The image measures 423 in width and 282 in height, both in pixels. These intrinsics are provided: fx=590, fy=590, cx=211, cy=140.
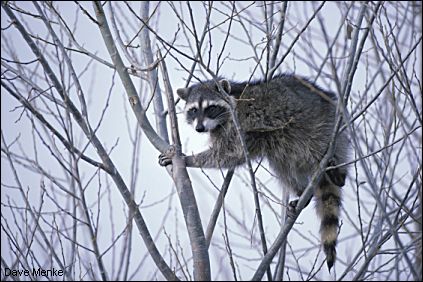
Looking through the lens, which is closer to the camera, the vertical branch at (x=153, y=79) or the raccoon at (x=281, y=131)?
the vertical branch at (x=153, y=79)

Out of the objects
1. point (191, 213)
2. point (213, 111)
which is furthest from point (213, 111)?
point (191, 213)

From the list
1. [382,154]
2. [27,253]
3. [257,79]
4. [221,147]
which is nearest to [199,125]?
[221,147]

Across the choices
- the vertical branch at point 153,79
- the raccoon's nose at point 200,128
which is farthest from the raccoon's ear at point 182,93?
the vertical branch at point 153,79

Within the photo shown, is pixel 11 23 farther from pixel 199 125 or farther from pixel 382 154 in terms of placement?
pixel 382 154

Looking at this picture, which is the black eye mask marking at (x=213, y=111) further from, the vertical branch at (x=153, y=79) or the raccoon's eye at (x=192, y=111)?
the vertical branch at (x=153, y=79)

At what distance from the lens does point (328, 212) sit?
4590mm

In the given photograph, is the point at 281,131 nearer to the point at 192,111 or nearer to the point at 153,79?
the point at 192,111

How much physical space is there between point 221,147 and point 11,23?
230 cm

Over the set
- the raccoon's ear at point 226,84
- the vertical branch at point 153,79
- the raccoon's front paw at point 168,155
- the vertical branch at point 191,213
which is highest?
the raccoon's ear at point 226,84

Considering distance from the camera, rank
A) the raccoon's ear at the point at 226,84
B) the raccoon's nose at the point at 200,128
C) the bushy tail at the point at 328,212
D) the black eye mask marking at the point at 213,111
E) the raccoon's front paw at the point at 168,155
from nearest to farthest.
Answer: the raccoon's front paw at the point at 168,155 < the bushy tail at the point at 328,212 < the raccoon's ear at the point at 226,84 < the raccoon's nose at the point at 200,128 < the black eye mask marking at the point at 213,111

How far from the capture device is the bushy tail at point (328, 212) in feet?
14.0

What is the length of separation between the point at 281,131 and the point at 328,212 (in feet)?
2.51

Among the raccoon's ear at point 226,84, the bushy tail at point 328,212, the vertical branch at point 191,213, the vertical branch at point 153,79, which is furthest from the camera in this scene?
the raccoon's ear at point 226,84

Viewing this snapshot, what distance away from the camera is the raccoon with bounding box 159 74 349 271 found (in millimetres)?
4785
